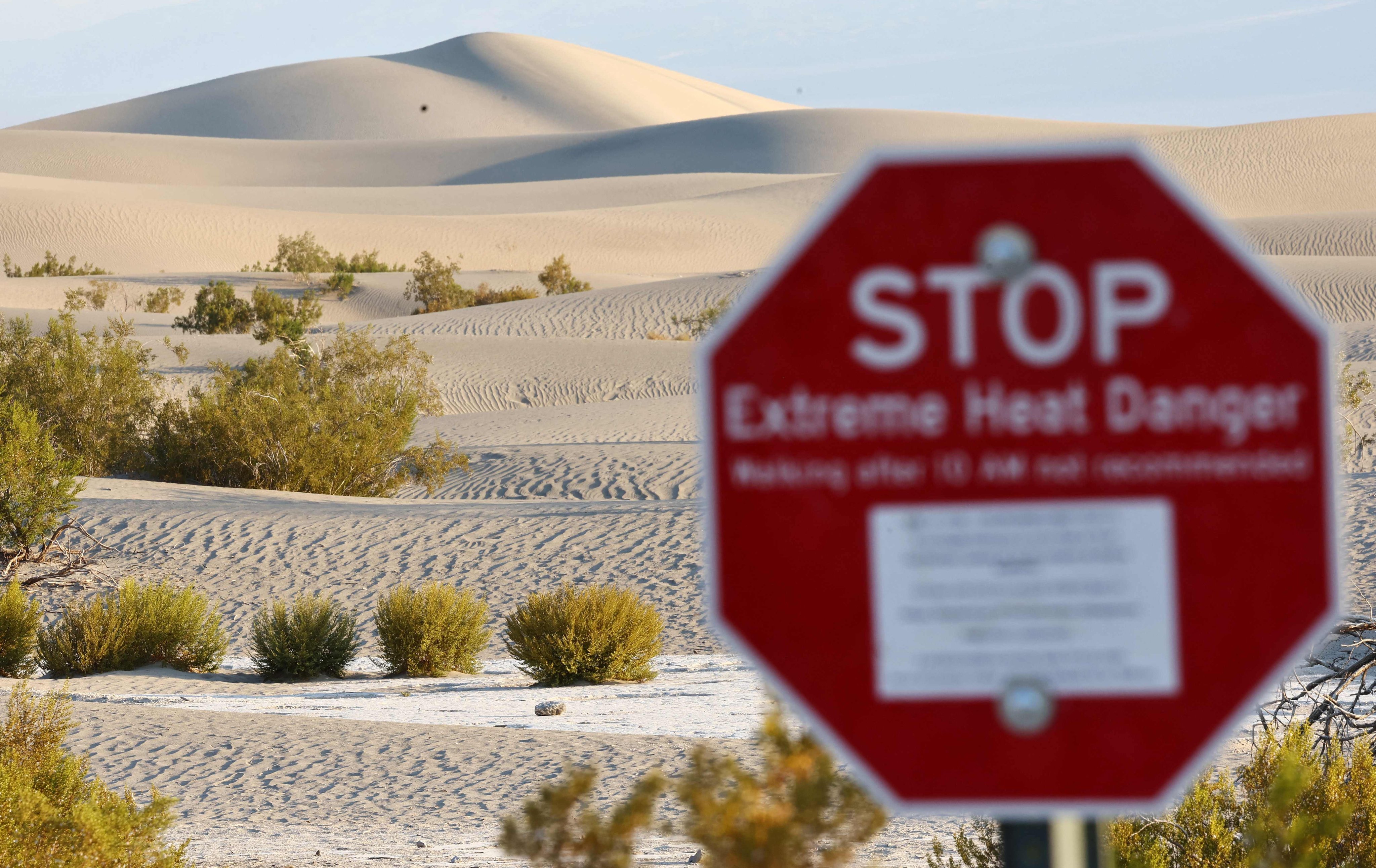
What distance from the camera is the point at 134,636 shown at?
14.0m

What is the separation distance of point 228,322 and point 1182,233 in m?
43.2

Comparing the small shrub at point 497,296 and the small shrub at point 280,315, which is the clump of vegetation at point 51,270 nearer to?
the small shrub at point 280,315

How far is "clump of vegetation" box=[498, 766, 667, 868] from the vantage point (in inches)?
77.9

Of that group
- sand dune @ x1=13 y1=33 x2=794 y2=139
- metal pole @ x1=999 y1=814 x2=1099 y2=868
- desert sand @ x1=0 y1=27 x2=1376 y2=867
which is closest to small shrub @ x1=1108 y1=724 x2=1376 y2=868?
desert sand @ x1=0 y1=27 x2=1376 y2=867

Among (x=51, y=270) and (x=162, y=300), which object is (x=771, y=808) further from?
(x=51, y=270)

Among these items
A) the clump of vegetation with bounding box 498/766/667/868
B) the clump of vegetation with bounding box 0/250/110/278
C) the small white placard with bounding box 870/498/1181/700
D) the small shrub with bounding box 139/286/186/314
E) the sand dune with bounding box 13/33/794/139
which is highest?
the sand dune with bounding box 13/33/794/139

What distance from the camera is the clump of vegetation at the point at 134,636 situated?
13.7 metres

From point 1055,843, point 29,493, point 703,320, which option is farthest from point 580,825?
point 703,320

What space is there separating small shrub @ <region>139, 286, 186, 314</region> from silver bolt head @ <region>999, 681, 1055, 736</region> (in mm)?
49563

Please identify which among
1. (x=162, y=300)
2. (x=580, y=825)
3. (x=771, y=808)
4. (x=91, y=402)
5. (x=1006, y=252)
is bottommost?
(x=580, y=825)

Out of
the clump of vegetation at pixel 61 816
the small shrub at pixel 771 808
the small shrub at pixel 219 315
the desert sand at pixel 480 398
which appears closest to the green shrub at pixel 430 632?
the desert sand at pixel 480 398

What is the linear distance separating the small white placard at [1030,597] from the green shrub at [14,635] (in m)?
13.7

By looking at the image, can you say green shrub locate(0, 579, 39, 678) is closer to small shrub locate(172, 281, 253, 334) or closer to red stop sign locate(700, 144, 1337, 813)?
red stop sign locate(700, 144, 1337, 813)

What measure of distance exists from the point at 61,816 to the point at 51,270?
191 feet
